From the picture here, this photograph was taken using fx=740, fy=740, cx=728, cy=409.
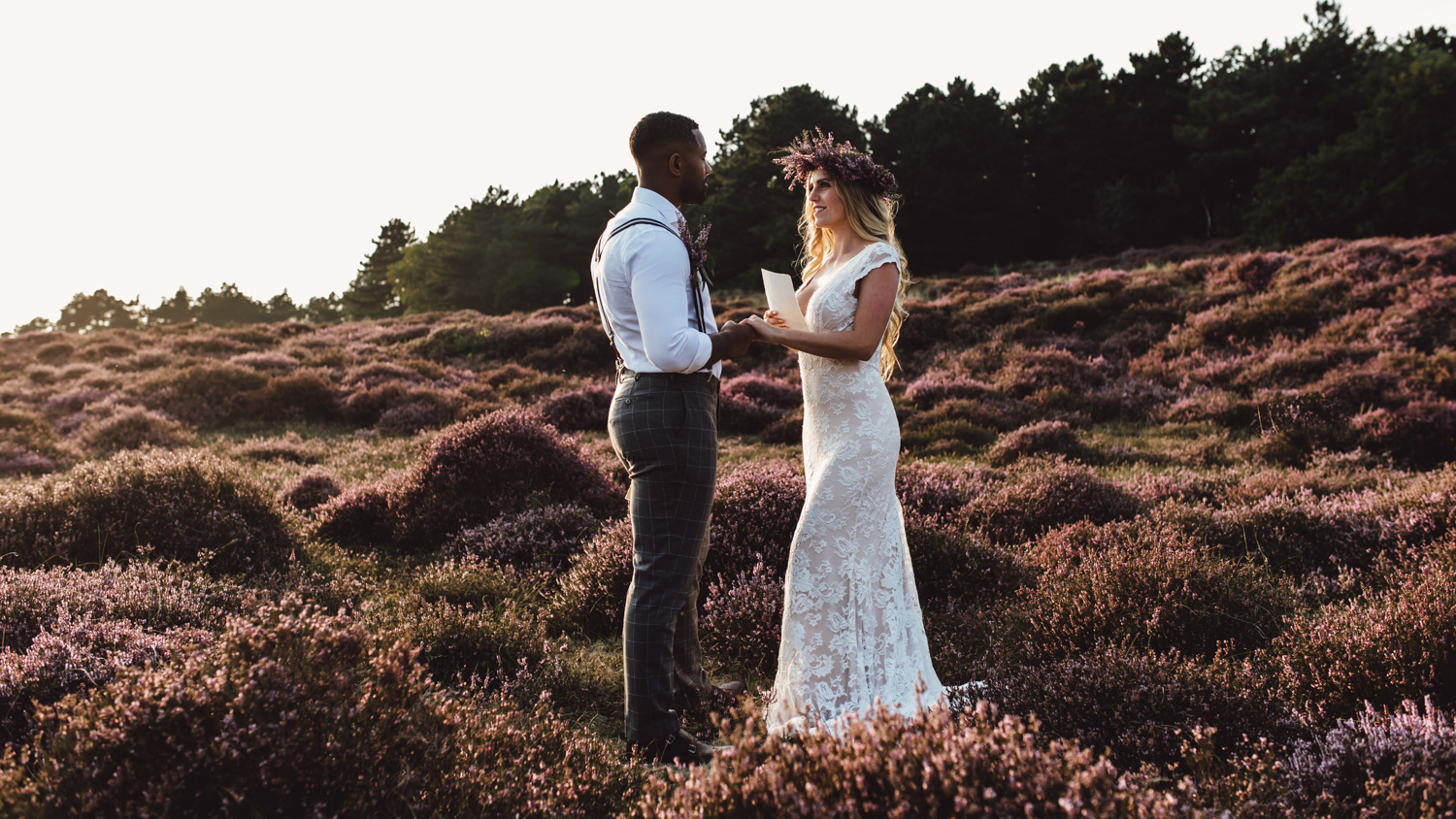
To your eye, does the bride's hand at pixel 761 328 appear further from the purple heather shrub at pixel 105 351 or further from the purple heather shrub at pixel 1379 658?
the purple heather shrub at pixel 105 351

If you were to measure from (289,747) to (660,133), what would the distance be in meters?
2.60

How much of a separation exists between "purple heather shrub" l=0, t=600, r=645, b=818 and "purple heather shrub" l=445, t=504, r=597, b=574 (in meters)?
3.15

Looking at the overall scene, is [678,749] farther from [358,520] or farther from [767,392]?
[767,392]

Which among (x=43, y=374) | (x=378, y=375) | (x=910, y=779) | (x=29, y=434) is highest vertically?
(x=43, y=374)

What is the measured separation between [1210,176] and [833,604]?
46883 millimetres

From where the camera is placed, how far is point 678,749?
321 cm

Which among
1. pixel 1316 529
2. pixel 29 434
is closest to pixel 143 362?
pixel 29 434

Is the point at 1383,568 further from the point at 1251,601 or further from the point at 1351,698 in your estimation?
the point at 1351,698

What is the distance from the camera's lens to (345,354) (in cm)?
1873

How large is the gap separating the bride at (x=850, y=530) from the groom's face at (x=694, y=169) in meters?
0.62

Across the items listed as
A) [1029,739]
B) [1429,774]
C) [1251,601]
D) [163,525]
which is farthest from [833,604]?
[163,525]

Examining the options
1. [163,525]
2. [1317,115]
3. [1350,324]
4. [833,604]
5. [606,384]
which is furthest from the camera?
[1317,115]

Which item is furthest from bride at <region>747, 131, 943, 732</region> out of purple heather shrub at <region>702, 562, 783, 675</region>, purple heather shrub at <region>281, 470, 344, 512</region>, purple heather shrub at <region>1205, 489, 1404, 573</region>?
purple heather shrub at <region>281, 470, 344, 512</region>

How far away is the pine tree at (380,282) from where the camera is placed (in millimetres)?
69438
